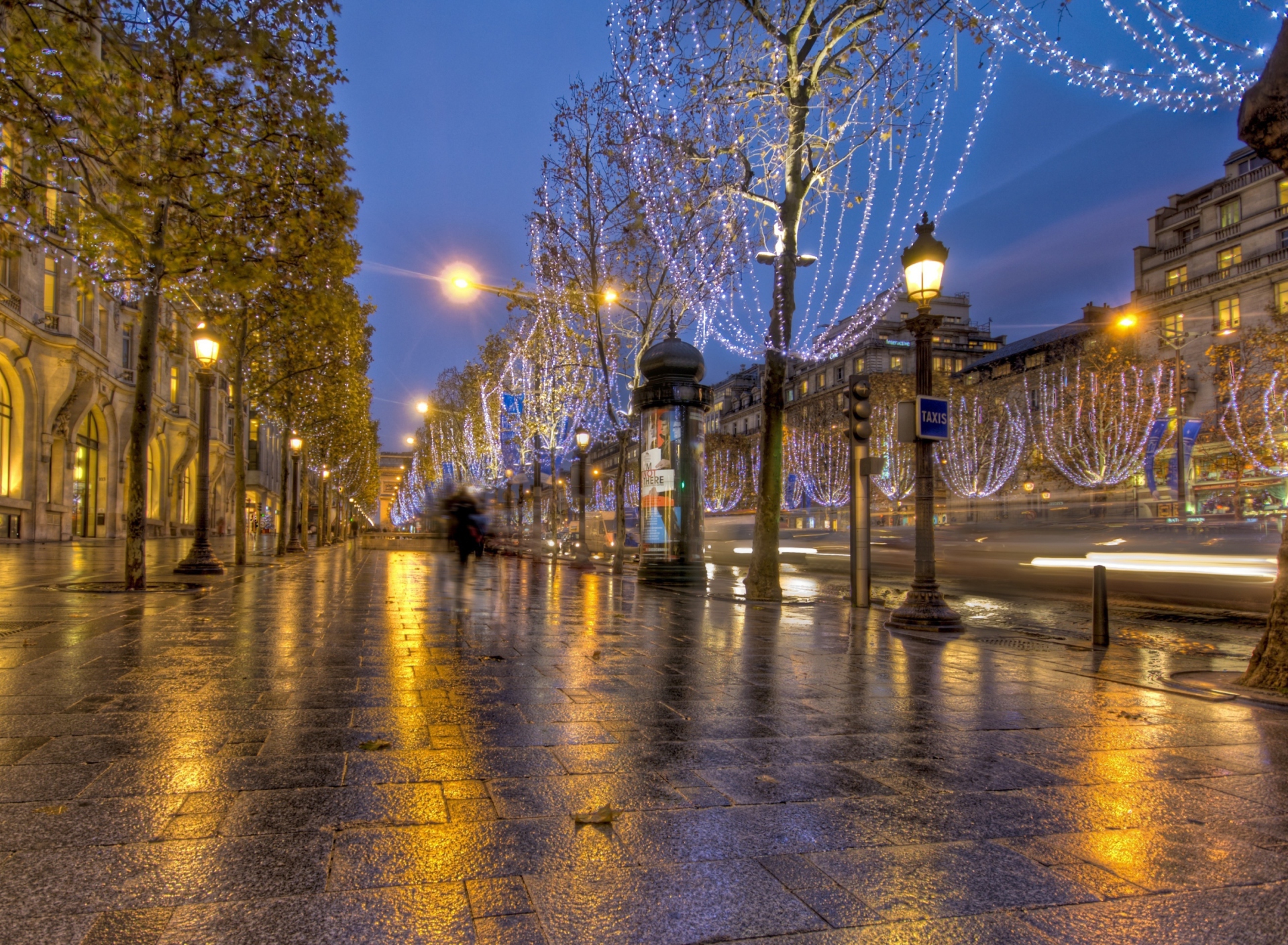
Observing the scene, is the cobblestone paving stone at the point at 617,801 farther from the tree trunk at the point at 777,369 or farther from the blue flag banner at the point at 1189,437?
the blue flag banner at the point at 1189,437

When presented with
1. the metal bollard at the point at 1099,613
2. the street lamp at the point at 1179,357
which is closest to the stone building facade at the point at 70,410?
the metal bollard at the point at 1099,613

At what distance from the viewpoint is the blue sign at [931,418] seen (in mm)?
10953

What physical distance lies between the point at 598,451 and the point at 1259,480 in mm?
117003

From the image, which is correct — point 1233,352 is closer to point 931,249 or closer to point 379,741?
point 931,249

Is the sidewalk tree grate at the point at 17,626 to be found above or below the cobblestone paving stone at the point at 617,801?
above

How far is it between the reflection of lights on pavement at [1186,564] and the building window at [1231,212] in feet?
138

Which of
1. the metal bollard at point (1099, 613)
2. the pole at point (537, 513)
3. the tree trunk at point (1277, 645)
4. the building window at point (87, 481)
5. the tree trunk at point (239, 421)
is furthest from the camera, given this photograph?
the building window at point (87, 481)

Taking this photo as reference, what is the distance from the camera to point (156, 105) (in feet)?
32.9

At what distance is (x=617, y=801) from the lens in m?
3.57

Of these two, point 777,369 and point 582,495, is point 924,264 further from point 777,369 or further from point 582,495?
point 582,495

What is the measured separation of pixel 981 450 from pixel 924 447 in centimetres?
4994

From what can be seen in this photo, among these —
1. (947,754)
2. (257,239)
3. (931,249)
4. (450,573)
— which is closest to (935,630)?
(931,249)

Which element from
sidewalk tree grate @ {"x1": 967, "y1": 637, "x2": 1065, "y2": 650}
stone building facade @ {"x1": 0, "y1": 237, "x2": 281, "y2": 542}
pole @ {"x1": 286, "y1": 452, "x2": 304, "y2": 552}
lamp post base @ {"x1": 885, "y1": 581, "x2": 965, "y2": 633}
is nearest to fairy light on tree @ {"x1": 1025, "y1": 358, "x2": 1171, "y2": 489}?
lamp post base @ {"x1": 885, "y1": 581, "x2": 965, "y2": 633}

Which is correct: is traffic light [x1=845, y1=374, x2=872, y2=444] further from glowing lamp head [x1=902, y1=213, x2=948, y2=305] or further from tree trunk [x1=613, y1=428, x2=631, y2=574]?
tree trunk [x1=613, y1=428, x2=631, y2=574]
